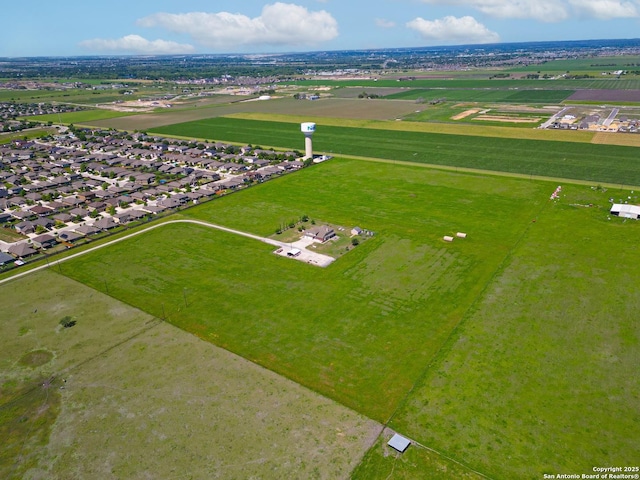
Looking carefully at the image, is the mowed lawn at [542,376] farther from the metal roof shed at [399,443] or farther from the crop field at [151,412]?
the crop field at [151,412]

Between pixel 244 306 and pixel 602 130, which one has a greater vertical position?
pixel 602 130

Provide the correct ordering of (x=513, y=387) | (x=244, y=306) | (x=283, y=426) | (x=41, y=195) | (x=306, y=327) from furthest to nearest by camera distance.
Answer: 1. (x=41, y=195)
2. (x=244, y=306)
3. (x=306, y=327)
4. (x=513, y=387)
5. (x=283, y=426)

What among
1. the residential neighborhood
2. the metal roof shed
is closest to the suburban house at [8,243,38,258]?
the residential neighborhood

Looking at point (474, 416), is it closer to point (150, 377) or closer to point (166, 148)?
point (150, 377)

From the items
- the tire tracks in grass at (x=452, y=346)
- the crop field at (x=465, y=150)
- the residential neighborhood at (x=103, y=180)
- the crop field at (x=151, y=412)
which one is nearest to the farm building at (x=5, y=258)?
the residential neighborhood at (x=103, y=180)

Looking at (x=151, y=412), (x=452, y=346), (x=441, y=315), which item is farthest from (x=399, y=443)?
(x=151, y=412)

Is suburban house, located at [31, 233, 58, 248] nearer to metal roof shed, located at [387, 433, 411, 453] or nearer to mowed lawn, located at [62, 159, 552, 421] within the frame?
mowed lawn, located at [62, 159, 552, 421]

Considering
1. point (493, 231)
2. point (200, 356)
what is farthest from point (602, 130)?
point (200, 356)

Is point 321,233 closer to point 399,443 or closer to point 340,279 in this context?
point 340,279
